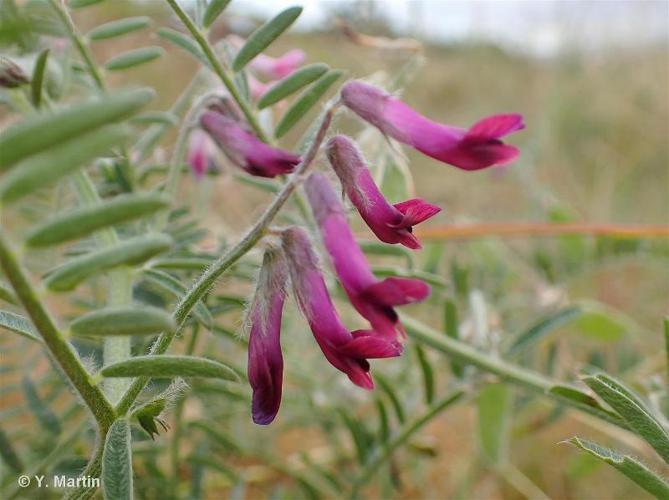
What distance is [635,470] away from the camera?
2.04 feet

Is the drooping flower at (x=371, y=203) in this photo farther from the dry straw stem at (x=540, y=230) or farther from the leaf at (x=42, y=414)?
the dry straw stem at (x=540, y=230)

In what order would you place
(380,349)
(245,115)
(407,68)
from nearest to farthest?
(380,349)
(245,115)
(407,68)

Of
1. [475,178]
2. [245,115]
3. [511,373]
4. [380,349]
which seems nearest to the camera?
[380,349]

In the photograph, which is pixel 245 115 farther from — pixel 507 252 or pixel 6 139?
pixel 507 252

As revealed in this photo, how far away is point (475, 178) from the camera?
4.41 m

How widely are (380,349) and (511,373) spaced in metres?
0.50

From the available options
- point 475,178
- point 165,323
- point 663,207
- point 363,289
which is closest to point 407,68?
point 363,289

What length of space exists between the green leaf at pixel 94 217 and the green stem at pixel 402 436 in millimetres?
697

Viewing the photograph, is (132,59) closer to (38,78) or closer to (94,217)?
(38,78)

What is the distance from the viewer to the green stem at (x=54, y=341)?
16.0 inches

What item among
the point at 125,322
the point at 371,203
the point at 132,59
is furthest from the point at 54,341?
the point at 132,59

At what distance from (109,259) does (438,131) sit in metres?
0.35

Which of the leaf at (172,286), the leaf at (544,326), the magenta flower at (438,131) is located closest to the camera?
the magenta flower at (438,131)

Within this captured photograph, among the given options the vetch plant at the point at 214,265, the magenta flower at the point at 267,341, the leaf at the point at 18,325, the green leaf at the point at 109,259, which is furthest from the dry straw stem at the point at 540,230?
the green leaf at the point at 109,259
